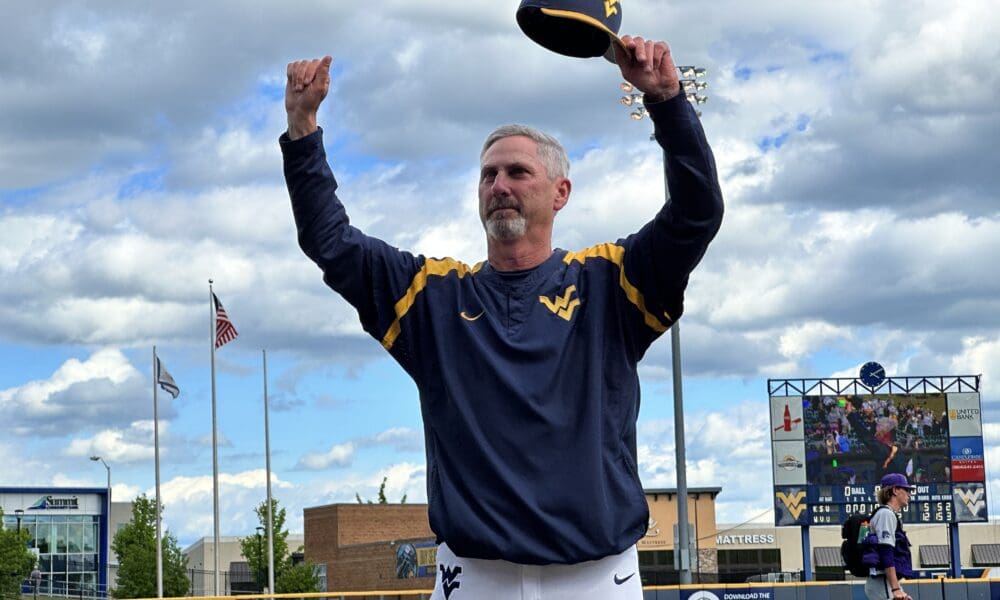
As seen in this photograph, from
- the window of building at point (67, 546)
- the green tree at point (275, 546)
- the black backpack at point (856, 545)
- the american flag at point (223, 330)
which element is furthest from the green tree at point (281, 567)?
the black backpack at point (856, 545)

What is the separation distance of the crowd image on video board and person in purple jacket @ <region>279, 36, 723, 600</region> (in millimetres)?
36529

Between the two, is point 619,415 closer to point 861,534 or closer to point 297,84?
point 297,84

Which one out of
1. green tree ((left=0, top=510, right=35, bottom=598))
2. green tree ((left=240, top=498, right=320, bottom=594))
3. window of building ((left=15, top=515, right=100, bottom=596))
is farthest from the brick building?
window of building ((left=15, top=515, right=100, bottom=596))

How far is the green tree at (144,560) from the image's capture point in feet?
184

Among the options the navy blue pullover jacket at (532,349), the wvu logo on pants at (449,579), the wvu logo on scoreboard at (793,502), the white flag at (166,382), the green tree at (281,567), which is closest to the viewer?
the navy blue pullover jacket at (532,349)

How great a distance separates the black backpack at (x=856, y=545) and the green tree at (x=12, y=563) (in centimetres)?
5154

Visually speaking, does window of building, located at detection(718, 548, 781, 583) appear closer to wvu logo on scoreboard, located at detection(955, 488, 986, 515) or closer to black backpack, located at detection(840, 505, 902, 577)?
wvu logo on scoreboard, located at detection(955, 488, 986, 515)

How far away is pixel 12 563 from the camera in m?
58.8

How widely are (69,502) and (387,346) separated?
79.8m

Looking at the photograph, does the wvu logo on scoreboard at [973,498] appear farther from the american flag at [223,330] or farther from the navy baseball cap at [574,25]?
the navy baseball cap at [574,25]

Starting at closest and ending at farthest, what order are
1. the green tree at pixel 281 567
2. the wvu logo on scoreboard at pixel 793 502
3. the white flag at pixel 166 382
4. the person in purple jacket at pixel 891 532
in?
the person in purple jacket at pixel 891 532 < the wvu logo on scoreboard at pixel 793 502 < the white flag at pixel 166 382 < the green tree at pixel 281 567

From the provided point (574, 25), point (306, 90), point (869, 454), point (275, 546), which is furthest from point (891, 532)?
point (275, 546)

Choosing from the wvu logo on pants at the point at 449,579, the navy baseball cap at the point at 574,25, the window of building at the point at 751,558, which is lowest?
the window of building at the point at 751,558

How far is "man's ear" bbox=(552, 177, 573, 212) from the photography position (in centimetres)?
361
